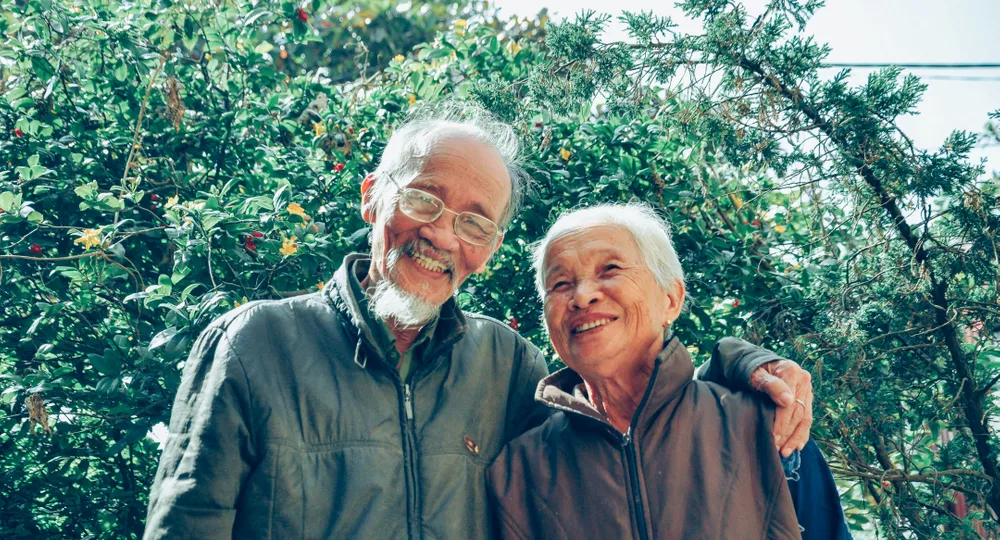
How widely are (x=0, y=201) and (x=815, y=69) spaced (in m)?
2.84

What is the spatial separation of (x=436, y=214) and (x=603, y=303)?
499mm

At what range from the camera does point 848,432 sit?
2.95 m

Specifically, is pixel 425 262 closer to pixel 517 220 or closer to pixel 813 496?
pixel 813 496

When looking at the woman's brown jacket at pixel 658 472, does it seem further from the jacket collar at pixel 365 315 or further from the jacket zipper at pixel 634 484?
the jacket collar at pixel 365 315

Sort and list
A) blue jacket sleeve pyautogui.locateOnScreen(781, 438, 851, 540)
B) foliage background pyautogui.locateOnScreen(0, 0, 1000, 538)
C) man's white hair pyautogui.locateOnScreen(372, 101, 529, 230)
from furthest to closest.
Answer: foliage background pyautogui.locateOnScreen(0, 0, 1000, 538)
man's white hair pyautogui.locateOnScreen(372, 101, 529, 230)
blue jacket sleeve pyautogui.locateOnScreen(781, 438, 851, 540)

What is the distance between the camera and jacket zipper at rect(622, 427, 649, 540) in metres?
1.90

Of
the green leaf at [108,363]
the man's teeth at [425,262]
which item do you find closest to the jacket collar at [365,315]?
the man's teeth at [425,262]

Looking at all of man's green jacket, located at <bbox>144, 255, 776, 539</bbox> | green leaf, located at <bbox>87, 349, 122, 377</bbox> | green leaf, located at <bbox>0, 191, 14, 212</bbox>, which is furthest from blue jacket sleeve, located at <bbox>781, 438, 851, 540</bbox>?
green leaf, located at <bbox>0, 191, 14, 212</bbox>

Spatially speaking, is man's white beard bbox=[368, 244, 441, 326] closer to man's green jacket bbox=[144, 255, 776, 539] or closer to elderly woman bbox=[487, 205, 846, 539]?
man's green jacket bbox=[144, 255, 776, 539]

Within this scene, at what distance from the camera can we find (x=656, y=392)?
79.4 inches

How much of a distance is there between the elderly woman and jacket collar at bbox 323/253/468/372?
270mm

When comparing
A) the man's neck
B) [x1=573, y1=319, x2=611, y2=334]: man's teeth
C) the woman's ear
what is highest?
the woman's ear

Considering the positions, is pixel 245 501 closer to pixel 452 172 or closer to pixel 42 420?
pixel 452 172

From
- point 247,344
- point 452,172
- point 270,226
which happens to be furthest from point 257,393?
point 270,226
